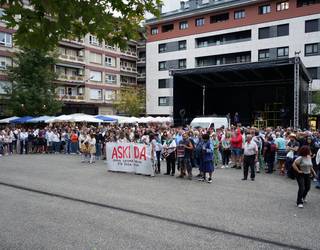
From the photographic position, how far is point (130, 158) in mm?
15641

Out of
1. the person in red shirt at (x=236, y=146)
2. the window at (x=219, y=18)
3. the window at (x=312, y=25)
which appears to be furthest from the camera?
the window at (x=219, y=18)

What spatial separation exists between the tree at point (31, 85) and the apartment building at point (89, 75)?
26.3ft

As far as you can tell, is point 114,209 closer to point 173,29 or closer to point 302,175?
point 302,175

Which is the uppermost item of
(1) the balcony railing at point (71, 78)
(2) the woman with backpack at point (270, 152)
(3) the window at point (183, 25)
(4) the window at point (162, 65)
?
(3) the window at point (183, 25)

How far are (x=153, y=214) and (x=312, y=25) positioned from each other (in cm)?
4146

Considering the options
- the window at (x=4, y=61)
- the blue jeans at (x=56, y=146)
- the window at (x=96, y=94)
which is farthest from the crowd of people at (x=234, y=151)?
the window at (x=96, y=94)

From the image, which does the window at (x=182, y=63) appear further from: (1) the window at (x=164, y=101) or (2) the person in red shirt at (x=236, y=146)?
(2) the person in red shirt at (x=236, y=146)

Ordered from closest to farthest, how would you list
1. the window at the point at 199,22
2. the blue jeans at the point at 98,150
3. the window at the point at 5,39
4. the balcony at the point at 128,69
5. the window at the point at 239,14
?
the blue jeans at the point at 98,150
the window at the point at 5,39
the window at the point at 239,14
the window at the point at 199,22
the balcony at the point at 128,69

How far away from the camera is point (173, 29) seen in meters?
54.9

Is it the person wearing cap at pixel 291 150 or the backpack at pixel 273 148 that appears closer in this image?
the person wearing cap at pixel 291 150

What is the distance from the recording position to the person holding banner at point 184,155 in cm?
1391

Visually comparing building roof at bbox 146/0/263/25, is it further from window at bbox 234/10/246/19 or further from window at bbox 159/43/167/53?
window at bbox 159/43/167/53

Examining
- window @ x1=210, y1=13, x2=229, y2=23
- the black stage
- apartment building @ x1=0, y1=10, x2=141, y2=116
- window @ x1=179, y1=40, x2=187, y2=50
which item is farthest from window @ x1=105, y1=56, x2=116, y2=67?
the black stage

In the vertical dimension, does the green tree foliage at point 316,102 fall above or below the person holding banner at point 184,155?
above
